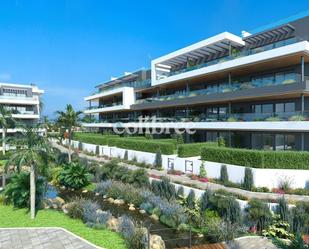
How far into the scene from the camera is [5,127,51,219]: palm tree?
13836mm

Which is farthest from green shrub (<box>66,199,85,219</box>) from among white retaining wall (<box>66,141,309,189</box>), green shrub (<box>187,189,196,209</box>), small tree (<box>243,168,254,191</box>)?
small tree (<box>243,168,254,191</box>)

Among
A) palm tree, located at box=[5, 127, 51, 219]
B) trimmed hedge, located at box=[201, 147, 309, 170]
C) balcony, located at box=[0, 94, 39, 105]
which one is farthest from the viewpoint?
balcony, located at box=[0, 94, 39, 105]

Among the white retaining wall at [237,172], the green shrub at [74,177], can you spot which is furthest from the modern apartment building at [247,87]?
the green shrub at [74,177]

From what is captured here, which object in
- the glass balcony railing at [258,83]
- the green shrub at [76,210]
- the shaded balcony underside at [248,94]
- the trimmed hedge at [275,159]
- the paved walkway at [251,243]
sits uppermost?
the glass balcony railing at [258,83]

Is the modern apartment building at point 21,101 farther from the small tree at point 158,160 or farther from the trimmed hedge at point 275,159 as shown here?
the trimmed hedge at point 275,159

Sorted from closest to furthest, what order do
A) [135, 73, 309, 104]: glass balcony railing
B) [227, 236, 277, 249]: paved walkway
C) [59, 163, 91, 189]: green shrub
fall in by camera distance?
[227, 236, 277, 249]: paved walkway → [135, 73, 309, 104]: glass balcony railing → [59, 163, 91, 189]: green shrub

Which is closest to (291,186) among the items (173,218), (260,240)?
(260,240)

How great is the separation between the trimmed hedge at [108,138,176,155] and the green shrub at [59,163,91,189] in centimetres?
816

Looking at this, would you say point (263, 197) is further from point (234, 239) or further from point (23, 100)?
point (23, 100)

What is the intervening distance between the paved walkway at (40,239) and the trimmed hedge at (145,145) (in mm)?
15491

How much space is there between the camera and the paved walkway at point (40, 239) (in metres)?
11.3

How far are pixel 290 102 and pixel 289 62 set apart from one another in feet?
12.7

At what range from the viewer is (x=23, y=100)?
5478 centimetres

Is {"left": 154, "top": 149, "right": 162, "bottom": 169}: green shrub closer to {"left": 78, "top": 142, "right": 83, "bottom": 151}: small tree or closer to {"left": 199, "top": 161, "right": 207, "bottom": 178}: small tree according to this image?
{"left": 199, "top": 161, "right": 207, "bottom": 178}: small tree
